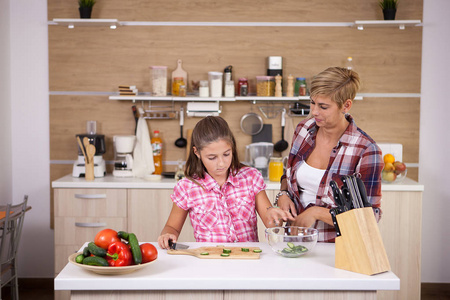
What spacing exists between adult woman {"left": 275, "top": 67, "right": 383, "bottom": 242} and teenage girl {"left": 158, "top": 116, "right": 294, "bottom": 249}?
0.14 metres

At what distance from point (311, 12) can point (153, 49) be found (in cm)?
119

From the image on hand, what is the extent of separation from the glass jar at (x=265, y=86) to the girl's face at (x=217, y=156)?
183 cm

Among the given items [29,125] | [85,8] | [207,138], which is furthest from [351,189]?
[29,125]

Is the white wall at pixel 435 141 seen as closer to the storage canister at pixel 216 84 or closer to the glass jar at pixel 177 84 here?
the storage canister at pixel 216 84

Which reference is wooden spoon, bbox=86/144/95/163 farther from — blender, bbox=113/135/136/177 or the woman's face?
the woman's face

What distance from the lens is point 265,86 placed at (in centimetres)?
395

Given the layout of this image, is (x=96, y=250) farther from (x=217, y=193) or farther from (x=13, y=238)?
(x=13, y=238)

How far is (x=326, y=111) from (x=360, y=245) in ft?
2.11

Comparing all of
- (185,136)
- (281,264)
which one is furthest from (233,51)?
(281,264)

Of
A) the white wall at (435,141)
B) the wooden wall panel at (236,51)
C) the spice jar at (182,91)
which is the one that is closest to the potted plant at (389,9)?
the wooden wall panel at (236,51)

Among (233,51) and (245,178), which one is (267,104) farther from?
(245,178)

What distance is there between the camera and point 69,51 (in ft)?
13.3

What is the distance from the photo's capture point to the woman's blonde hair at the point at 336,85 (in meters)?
2.19

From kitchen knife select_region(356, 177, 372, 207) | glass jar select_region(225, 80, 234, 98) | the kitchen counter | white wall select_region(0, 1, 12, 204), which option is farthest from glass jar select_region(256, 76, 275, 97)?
kitchen knife select_region(356, 177, 372, 207)
